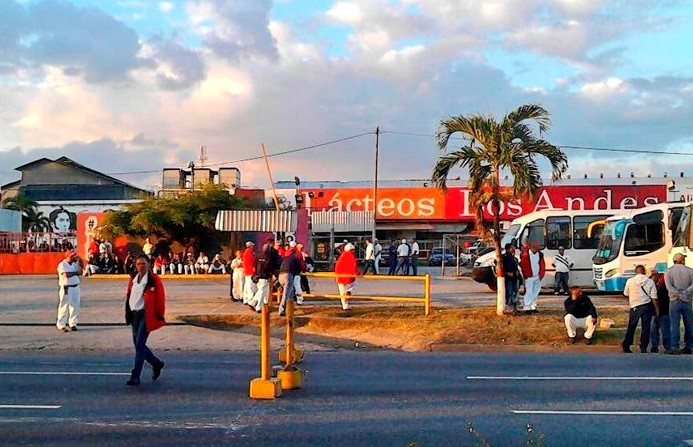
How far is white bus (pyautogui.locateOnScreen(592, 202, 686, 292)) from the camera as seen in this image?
23.8 metres

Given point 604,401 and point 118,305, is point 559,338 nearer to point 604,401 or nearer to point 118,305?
point 604,401

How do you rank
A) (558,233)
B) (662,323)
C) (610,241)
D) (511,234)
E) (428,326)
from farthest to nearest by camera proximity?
1. (511,234)
2. (558,233)
3. (610,241)
4. (428,326)
5. (662,323)

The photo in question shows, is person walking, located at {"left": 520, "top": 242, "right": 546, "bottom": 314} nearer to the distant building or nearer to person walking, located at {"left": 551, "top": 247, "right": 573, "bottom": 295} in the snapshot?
person walking, located at {"left": 551, "top": 247, "right": 573, "bottom": 295}

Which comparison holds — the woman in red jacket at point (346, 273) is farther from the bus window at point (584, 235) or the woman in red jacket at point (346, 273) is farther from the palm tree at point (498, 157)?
the bus window at point (584, 235)

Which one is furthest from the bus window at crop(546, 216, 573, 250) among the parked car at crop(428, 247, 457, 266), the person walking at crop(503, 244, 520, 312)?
the parked car at crop(428, 247, 457, 266)

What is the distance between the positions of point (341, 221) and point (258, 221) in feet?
35.6

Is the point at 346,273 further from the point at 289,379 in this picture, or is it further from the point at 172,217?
the point at 172,217

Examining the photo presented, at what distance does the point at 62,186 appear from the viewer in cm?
7481

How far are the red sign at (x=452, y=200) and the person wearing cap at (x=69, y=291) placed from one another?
98.8ft

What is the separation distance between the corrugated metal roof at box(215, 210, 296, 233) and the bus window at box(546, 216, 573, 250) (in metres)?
9.40

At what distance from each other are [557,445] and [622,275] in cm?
1745

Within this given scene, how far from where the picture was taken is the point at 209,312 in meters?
21.0

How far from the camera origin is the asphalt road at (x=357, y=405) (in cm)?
781

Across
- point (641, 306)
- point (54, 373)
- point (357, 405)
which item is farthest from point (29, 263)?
point (357, 405)
